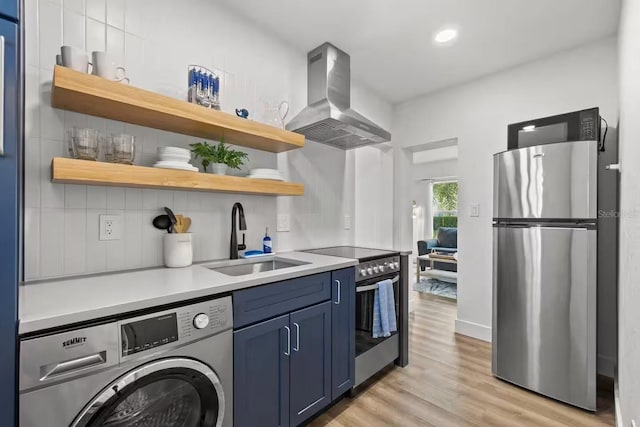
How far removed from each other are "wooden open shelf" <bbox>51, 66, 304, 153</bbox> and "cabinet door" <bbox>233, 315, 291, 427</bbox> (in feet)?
3.56

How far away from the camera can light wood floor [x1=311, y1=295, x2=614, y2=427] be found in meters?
1.76

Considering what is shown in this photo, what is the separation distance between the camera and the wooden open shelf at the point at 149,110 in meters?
1.22

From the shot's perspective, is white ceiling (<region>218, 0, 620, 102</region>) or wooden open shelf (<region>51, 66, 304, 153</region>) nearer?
wooden open shelf (<region>51, 66, 304, 153</region>)

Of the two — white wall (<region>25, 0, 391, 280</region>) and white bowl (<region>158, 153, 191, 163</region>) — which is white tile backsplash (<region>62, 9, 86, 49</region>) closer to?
white wall (<region>25, 0, 391, 280</region>)

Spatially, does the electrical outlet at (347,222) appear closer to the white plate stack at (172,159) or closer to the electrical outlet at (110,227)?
the white plate stack at (172,159)

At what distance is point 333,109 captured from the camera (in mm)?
2051

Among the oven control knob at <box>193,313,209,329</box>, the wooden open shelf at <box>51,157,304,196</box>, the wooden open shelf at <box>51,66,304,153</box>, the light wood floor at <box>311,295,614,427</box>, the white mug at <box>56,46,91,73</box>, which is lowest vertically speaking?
the light wood floor at <box>311,295,614,427</box>

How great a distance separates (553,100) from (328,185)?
6.67 ft

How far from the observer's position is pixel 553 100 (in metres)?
2.54

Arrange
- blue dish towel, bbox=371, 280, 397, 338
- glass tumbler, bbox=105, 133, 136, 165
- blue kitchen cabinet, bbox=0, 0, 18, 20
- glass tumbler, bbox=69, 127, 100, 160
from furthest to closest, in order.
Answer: blue dish towel, bbox=371, 280, 397, 338, glass tumbler, bbox=105, 133, 136, 165, glass tumbler, bbox=69, 127, 100, 160, blue kitchen cabinet, bbox=0, 0, 18, 20

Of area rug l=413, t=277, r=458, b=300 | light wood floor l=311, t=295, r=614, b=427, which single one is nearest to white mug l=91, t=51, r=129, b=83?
light wood floor l=311, t=295, r=614, b=427

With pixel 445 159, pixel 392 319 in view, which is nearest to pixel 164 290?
pixel 392 319

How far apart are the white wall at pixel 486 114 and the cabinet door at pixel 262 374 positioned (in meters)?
2.21

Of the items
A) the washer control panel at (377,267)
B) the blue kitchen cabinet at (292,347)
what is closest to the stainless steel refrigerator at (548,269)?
the washer control panel at (377,267)
